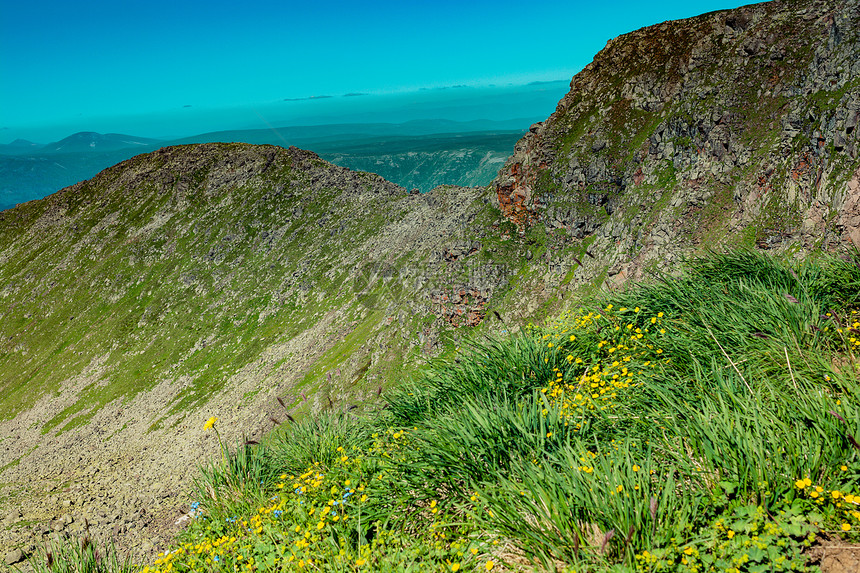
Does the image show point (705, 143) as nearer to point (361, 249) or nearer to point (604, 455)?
point (604, 455)

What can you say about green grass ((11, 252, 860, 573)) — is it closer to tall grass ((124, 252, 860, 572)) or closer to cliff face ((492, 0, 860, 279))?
tall grass ((124, 252, 860, 572))

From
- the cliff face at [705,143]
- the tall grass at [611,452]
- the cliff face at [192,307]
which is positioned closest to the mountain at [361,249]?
the cliff face at [705,143]

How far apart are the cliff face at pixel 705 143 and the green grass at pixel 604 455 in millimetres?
24140

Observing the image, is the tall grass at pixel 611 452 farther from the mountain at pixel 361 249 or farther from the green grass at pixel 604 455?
the mountain at pixel 361 249

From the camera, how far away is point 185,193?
4729 inches

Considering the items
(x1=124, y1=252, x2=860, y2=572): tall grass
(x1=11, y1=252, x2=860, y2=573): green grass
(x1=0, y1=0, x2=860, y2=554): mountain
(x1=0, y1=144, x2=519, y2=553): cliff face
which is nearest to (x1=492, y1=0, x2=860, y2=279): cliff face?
(x1=0, y1=0, x2=860, y2=554): mountain

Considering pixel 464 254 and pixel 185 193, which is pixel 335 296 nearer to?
pixel 464 254

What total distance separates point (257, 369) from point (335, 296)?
1860cm

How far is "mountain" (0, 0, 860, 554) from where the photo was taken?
3675cm

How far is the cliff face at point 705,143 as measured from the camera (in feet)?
110

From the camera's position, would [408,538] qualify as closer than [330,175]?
Yes

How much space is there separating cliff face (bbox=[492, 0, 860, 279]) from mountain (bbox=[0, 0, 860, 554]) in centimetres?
21

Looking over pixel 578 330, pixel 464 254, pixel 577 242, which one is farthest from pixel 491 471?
pixel 464 254

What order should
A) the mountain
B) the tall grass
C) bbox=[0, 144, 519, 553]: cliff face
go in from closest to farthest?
the tall grass → the mountain → bbox=[0, 144, 519, 553]: cliff face
